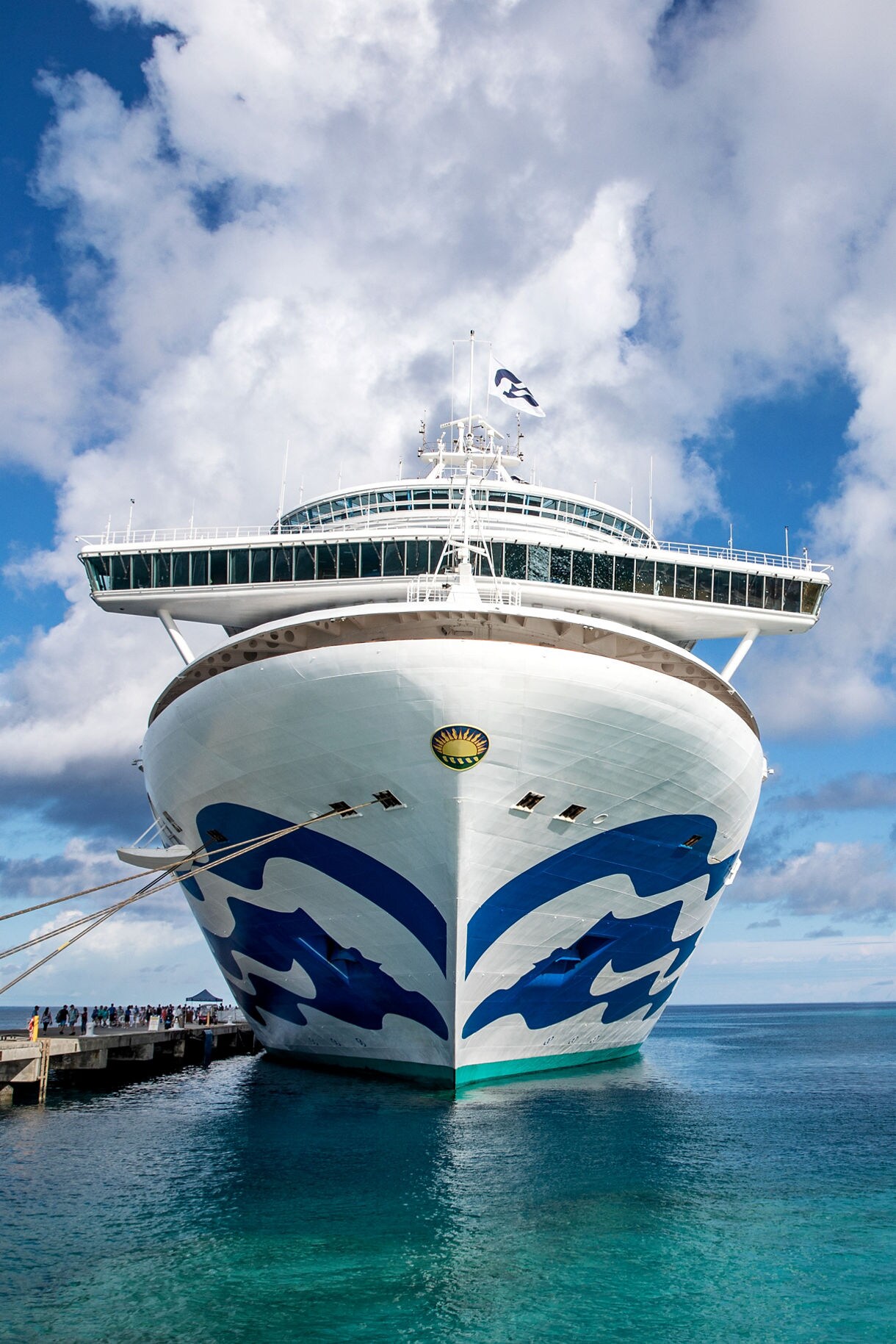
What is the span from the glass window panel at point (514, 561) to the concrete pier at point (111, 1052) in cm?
1592

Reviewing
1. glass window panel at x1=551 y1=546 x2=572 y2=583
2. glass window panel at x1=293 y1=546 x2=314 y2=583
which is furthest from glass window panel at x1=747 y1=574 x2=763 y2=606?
glass window panel at x1=293 y1=546 x2=314 y2=583

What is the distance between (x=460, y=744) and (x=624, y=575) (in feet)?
25.1

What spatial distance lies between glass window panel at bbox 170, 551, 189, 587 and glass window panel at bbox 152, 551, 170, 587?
0.13 metres

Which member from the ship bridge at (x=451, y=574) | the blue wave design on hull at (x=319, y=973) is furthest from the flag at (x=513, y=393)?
the blue wave design on hull at (x=319, y=973)

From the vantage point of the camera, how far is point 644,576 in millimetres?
21797

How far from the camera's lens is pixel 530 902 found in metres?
17.6

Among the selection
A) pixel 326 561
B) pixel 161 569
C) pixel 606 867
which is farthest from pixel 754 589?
pixel 161 569

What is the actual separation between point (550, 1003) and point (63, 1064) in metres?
15.1

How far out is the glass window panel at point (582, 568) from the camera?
21.1 m

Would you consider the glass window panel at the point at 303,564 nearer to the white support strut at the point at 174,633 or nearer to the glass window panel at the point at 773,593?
the white support strut at the point at 174,633

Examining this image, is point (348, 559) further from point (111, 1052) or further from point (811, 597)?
point (111, 1052)

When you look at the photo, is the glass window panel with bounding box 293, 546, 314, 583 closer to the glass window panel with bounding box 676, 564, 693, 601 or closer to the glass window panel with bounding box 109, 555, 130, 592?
the glass window panel with bounding box 109, 555, 130, 592

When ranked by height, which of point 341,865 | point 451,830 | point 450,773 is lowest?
point 341,865

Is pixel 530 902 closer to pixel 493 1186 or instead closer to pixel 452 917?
pixel 452 917
